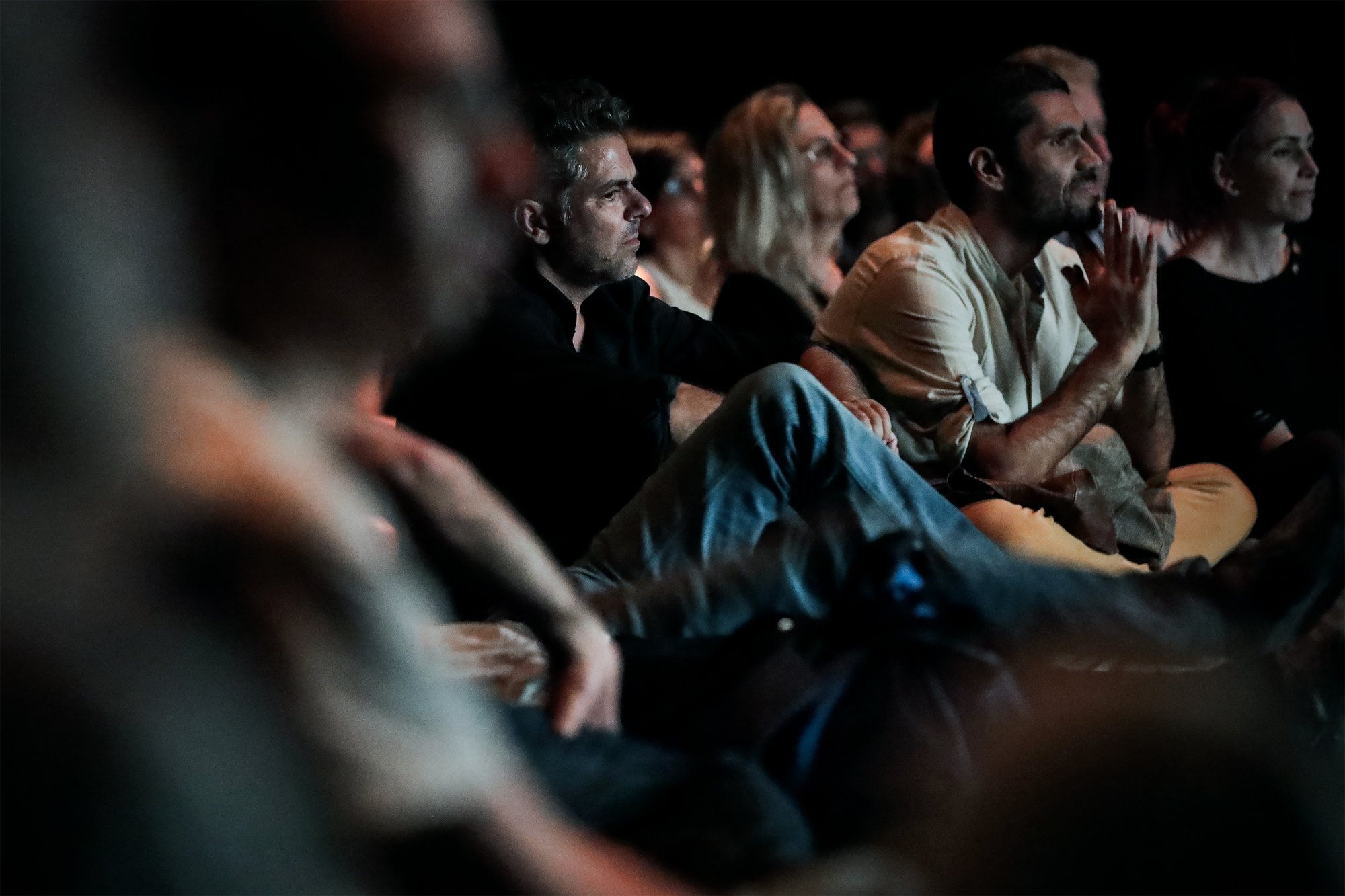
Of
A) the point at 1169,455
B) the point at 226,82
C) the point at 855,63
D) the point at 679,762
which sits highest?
the point at 855,63

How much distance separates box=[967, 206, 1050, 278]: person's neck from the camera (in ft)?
6.52

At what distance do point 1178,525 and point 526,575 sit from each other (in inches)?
48.6

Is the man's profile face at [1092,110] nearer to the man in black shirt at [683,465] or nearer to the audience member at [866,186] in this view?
the audience member at [866,186]

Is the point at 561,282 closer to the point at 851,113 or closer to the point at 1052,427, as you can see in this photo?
the point at 1052,427

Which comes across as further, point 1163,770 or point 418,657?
point 1163,770

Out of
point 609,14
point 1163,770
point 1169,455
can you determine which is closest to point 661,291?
point 609,14

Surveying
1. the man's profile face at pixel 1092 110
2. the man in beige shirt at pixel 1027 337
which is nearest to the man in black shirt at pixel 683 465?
the man in beige shirt at pixel 1027 337

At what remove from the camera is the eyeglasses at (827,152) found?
8.02 feet

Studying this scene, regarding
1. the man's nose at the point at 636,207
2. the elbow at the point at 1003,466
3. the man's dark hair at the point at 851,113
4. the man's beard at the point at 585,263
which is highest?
the man's dark hair at the point at 851,113

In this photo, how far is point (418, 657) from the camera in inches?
23.1

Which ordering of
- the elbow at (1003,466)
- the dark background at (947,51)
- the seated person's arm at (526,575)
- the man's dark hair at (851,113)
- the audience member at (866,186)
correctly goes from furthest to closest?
the man's dark hair at (851,113), the audience member at (866,186), the dark background at (947,51), the elbow at (1003,466), the seated person's arm at (526,575)

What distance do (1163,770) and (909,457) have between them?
109 cm

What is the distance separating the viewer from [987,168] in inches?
79.1

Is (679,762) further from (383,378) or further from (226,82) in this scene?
(226,82)
